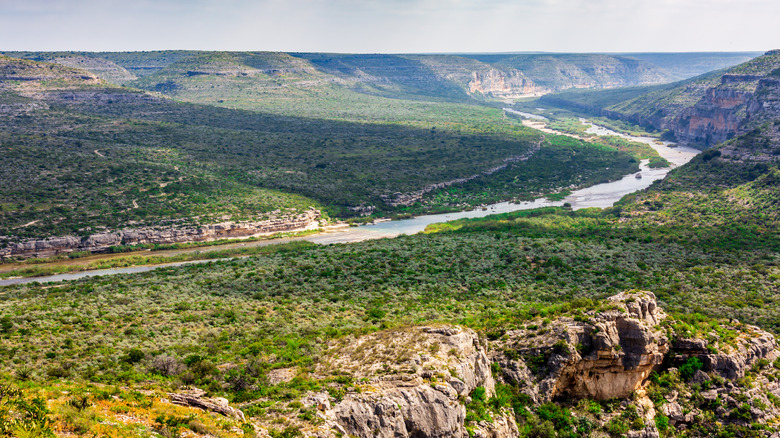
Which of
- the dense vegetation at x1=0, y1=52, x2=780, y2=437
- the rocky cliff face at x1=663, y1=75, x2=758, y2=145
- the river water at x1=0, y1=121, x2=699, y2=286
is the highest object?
the rocky cliff face at x1=663, y1=75, x2=758, y2=145

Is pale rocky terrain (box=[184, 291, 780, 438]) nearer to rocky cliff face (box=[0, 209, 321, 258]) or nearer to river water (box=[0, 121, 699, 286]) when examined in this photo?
river water (box=[0, 121, 699, 286])

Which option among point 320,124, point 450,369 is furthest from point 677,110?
point 450,369

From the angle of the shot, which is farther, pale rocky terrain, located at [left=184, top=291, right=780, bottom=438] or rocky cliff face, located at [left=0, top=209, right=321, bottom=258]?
rocky cliff face, located at [left=0, top=209, right=321, bottom=258]

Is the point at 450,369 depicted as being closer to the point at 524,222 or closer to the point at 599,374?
the point at 599,374

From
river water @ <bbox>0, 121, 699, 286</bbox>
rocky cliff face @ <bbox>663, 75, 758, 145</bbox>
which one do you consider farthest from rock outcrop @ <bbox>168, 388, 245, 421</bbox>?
rocky cliff face @ <bbox>663, 75, 758, 145</bbox>

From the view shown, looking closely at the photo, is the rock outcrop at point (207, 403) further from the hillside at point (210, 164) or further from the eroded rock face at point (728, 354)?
the hillside at point (210, 164)

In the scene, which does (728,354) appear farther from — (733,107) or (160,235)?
(733,107)

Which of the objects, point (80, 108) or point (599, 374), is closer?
point (599, 374)
